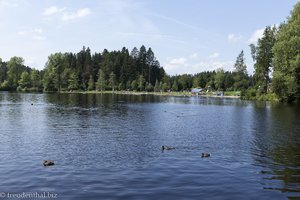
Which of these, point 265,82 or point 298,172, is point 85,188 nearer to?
point 298,172

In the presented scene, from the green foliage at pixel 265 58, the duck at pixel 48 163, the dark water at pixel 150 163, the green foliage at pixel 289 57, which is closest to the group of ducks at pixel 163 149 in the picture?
the duck at pixel 48 163

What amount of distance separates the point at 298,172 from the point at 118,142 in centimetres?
2000

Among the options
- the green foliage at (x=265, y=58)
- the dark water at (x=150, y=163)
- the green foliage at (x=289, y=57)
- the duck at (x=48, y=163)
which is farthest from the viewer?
the green foliage at (x=265, y=58)

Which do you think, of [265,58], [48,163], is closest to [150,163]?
[48,163]

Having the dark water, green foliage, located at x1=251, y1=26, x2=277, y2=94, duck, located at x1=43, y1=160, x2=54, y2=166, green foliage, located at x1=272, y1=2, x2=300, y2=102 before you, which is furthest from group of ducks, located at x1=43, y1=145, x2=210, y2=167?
green foliage, located at x1=251, y1=26, x2=277, y2=94

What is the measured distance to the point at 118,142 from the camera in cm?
3909

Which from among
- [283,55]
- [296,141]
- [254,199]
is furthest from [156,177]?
[283,55]

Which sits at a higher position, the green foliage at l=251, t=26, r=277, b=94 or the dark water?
A: the green foliage at l=251, t=26, r=277, b=94

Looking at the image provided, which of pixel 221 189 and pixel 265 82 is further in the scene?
pixel 265 82

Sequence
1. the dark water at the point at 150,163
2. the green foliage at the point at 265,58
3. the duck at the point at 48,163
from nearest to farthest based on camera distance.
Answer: the dark water at the point at 150,163 → the duck at the point at 48,163 → the green foliage at the point at 265,58

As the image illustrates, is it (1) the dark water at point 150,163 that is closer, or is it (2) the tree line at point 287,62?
(1) the dark water at point 150,163

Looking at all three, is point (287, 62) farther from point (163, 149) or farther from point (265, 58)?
point (163, 149)

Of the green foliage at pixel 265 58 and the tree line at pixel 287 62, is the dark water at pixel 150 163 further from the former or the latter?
the green foliage at pixel 265 58

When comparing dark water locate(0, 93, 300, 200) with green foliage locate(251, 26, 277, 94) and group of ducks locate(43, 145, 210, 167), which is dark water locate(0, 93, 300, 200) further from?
green foliage locate(251, 26, 277, 94)
